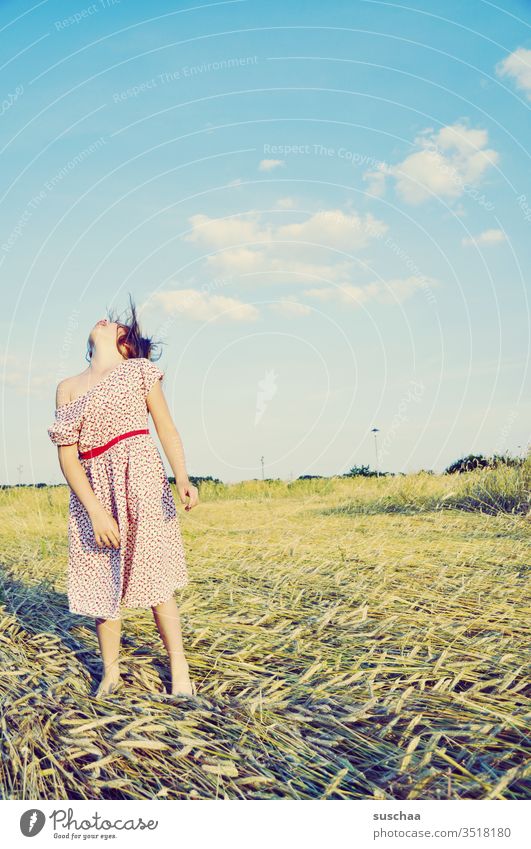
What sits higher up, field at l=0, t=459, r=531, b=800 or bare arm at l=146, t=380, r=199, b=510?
bare arm at l=146, t=380, r=199, b=510

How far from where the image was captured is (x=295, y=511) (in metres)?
6.86

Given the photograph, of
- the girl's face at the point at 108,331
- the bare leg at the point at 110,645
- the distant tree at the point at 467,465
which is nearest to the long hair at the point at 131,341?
the girl's face at the point at 108,331

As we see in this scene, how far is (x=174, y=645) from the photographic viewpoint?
2.33 metres

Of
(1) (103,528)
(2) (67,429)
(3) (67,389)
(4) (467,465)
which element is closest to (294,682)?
(1) (103,528)

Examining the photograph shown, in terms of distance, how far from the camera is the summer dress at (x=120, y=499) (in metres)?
2.35

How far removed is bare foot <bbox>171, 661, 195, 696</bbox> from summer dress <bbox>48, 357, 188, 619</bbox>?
224 mm

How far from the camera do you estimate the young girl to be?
2.35m

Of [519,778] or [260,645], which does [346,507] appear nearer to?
[260,645]

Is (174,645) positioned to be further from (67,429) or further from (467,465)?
(467,465)

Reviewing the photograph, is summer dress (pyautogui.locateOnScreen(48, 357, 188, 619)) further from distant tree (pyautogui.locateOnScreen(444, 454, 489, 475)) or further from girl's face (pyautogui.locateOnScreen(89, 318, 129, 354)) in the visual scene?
distant tree (pyautogui.locateOnScreen(444, 454, 489, 475))

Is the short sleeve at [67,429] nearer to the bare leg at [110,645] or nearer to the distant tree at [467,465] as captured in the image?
the bare leg at [110,645]

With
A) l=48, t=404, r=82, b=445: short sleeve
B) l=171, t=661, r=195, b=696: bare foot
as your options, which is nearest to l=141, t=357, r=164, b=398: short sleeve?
l=48, t=404, r=82, b=445: short sleeve

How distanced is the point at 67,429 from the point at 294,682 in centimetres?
111

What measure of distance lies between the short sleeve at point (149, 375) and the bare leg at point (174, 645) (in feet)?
2.40
